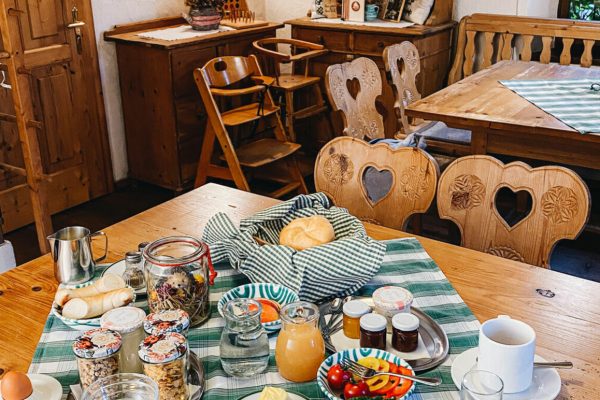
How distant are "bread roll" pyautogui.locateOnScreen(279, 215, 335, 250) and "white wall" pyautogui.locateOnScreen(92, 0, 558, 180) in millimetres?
2709

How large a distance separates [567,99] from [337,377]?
88.3 inches

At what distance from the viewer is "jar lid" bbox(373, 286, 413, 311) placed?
51.2 inches

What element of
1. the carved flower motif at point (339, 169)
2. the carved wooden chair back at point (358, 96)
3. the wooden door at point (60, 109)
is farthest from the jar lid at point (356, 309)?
the wooden door at point (60, 109)

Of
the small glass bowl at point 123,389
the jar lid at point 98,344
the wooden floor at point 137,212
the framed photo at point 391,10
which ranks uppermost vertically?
the framed photo at point 391,10

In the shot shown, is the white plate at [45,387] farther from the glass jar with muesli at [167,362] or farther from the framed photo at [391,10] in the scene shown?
the framed photo at [391,10]

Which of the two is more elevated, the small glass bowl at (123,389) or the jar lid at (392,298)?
the small glass bowl at (123,389)

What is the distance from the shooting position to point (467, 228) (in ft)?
6.03

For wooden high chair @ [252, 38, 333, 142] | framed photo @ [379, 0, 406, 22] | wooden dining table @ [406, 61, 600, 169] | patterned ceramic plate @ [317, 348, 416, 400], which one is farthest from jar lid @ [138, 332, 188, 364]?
framed photo @ [379, 0, 406, 22]

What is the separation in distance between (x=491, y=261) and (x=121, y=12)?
118 inches

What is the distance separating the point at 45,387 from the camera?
113cm

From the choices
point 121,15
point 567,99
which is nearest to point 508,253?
point 567,99

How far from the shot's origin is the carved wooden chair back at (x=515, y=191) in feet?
5.55

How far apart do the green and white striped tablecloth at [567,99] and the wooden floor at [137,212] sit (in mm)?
634

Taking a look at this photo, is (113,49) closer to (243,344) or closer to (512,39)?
(512,39)
